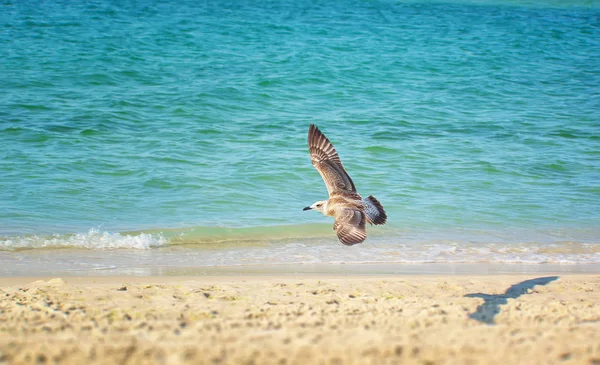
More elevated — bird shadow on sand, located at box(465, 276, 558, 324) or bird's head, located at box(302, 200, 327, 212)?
bird's head, located at box(302, 200, 327, 212)

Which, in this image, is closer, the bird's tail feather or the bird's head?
the bird's tail feather

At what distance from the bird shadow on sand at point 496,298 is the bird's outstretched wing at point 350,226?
1201 mm

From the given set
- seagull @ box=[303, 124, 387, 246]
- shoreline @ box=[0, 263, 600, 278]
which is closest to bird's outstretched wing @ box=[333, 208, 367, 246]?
seagull @ box=[303, 124, 387, 246]

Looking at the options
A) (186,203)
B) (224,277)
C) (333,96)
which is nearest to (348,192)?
(224,277)

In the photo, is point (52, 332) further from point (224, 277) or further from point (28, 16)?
point (28, 16)

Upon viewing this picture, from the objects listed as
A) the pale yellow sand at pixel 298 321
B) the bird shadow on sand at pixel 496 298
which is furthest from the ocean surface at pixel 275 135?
the pale yellow sand at pixel 298 321

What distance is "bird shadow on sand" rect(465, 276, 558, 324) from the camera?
485 cm

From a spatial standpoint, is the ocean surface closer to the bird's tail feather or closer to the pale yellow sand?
the bird's tail feather

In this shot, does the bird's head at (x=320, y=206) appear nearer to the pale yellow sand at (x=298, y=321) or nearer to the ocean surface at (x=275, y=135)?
the ocean surface at (x=275, y=135)

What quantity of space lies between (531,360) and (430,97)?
41.6 feet

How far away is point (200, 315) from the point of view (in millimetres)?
4734

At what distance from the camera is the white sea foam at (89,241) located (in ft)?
25.4

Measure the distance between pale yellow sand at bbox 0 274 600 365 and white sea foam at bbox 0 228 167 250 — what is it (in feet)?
4.60

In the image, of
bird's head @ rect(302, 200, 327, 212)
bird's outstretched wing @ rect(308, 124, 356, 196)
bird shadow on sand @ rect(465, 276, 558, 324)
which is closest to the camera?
bird shadow on sand @ rect(465, 276, 558, 324)
